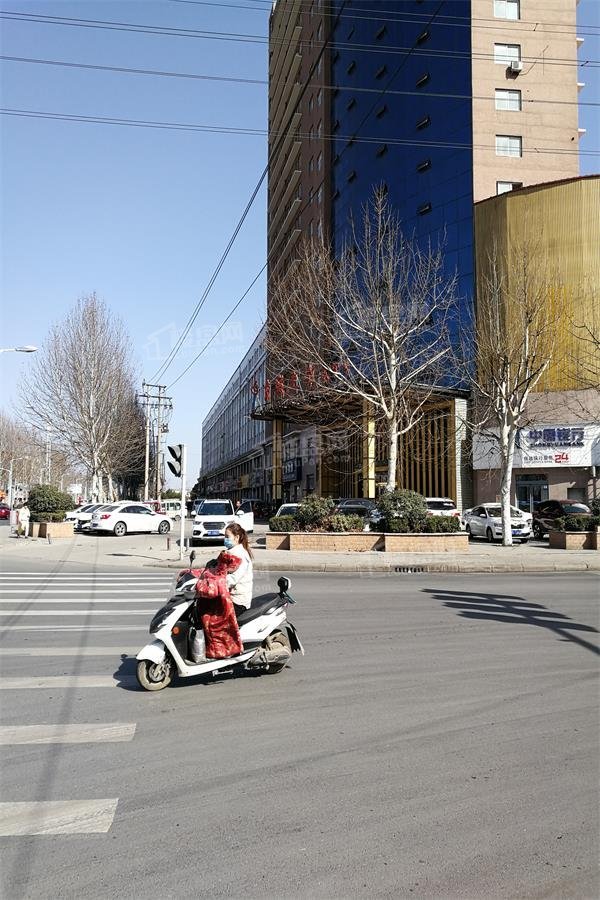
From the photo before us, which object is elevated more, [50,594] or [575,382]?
[575,382]

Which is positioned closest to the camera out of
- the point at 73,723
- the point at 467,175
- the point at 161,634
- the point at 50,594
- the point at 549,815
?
the point at 549,815

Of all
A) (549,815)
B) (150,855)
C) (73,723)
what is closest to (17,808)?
(150,855)

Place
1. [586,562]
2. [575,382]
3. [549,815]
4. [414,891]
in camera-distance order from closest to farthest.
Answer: [414,891] < [549,815] < [586,562] < [575,382]

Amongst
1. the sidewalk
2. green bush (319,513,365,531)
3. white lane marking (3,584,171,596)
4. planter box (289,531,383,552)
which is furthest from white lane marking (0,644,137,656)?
green bush (319,513,365,531)

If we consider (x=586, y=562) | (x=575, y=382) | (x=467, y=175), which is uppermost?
(x=467, y=175)

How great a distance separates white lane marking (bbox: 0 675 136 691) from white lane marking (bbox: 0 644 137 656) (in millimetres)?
972

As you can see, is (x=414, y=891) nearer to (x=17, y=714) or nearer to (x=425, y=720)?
(x=425, y=720)

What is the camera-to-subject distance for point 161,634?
6.29 metres

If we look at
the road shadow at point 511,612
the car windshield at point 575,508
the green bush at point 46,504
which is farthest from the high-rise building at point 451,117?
the road shadow at point 511,612

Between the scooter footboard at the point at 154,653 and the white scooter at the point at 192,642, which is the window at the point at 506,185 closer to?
the white scooter at the point at 192,642

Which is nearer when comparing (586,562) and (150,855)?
(150,855)

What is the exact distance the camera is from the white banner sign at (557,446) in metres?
36.1

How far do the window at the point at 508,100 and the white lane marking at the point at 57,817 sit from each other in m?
44.8

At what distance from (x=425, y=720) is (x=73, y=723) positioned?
2691 millimetres
